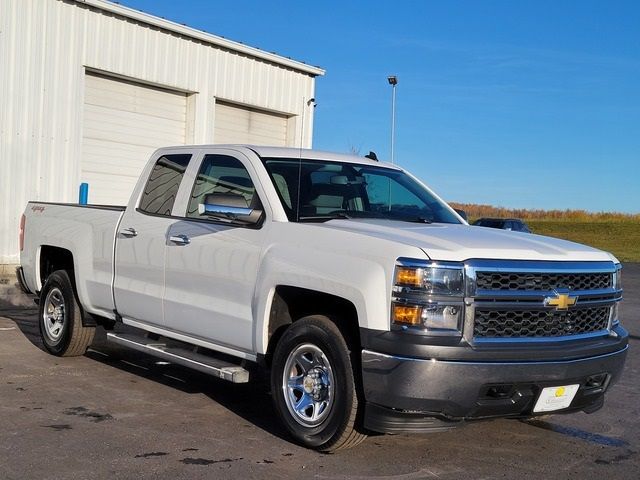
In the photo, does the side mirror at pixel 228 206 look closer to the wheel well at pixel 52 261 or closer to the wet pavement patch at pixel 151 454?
the wet pavement patch at pixel 151 454

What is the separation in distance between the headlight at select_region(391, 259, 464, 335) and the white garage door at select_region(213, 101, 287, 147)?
1372cm

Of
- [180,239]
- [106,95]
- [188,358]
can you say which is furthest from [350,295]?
[106,95]

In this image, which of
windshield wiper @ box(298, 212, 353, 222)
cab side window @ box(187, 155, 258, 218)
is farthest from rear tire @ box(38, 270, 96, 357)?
windshield wiper @ box(298, 212, 353, 222)

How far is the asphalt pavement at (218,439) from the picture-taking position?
16.9 ft

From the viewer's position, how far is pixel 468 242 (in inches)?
208

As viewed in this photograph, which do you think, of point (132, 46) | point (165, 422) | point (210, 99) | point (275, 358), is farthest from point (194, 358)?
point (210, 99)

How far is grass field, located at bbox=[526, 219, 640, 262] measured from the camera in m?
53.8

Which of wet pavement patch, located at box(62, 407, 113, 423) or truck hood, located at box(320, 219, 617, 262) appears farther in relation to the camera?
wet pavement patch, located at box(62, 407, 113, 423)

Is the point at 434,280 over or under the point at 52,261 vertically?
over

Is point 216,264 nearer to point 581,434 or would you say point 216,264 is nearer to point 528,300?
point 528,300

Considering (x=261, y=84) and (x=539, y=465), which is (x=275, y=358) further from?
(x=261, y=84)

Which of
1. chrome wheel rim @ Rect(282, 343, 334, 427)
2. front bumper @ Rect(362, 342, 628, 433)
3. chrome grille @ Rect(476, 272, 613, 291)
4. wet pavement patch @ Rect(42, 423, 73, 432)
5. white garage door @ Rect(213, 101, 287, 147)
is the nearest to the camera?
front bumper @ Rect(362, 342, 628, 433)

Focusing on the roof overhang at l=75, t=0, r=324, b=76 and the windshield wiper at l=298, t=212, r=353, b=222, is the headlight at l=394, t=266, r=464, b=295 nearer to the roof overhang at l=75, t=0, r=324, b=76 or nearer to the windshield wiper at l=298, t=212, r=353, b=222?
the windshield wiper at l=298, t=212, r=353, b=222

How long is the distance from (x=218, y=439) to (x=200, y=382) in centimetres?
193
